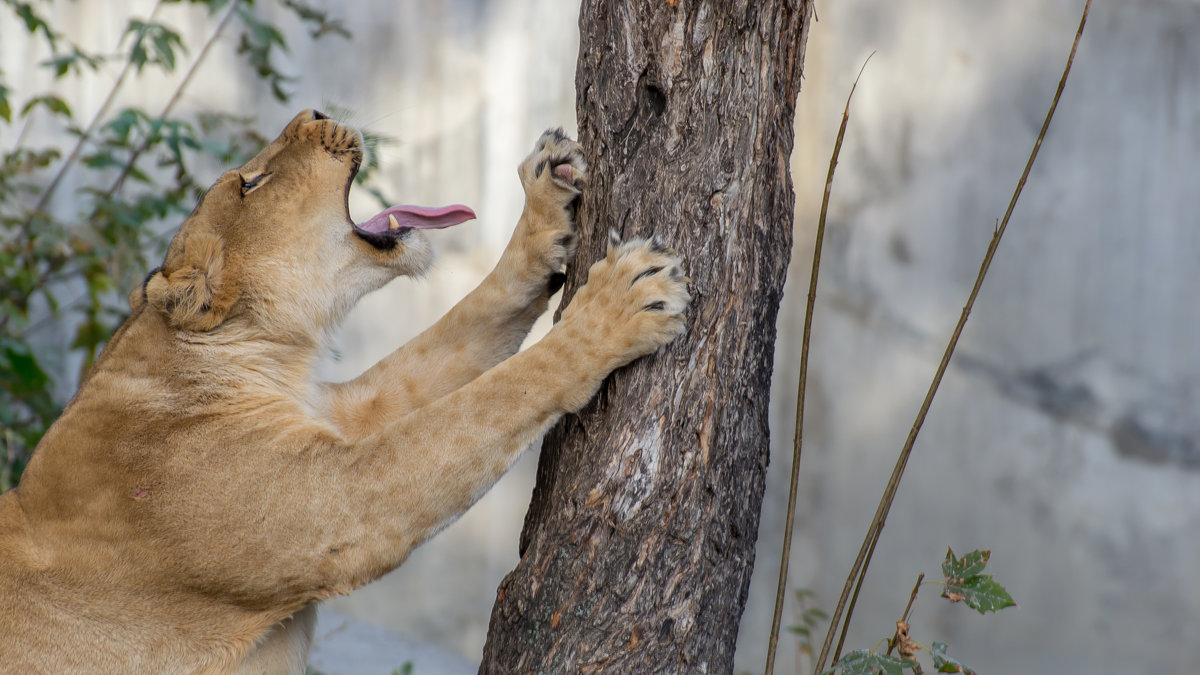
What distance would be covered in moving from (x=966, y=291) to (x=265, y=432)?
313 cm

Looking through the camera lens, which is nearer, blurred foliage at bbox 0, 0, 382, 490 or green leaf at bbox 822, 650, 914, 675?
green leaf at bbox 822, 650, 914, 675

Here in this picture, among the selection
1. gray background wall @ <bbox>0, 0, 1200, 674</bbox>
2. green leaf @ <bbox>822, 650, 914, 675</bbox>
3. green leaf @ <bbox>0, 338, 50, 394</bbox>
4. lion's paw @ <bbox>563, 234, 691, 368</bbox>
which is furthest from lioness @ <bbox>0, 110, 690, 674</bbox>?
green leaf @ <bbox>0, 338, 50, 394</bbox>

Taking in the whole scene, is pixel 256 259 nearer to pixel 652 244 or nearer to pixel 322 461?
pixel 322 461

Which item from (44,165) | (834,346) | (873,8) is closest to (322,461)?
(44,165)

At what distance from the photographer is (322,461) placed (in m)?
2.25

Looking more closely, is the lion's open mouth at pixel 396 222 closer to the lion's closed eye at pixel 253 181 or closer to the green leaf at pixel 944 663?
the lion's closed eye at pixel 253 181

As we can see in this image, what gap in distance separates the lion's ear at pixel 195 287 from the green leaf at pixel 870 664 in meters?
1.60

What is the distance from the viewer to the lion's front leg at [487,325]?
2.53 m

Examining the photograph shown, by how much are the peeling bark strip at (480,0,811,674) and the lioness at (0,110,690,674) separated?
3.8 inches

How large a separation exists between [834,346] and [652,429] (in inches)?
112

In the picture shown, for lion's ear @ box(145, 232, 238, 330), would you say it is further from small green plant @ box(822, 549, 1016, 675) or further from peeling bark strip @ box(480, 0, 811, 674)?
small green plant @ box(822, 549, 1016, 675)

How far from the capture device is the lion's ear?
2453mm

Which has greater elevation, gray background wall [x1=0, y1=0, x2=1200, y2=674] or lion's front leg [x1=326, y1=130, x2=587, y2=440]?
gray background wall [x1=0, y1=0, x2=1200, y2=674]

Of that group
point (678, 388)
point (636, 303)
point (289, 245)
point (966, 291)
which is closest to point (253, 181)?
point (289, 245)
